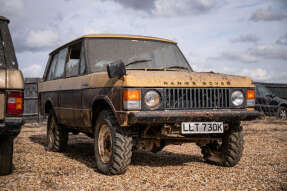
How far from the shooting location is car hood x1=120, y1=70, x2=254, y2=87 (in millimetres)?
4383

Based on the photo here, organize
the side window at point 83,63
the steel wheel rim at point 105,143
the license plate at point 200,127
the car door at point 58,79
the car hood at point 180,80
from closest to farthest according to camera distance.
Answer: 1. the car hood at point 180,80
2. the license plate at point 200,127
3. the steel wheel rim at point 105,143
4. the side window at point 83,63
5. the car door at point 58,79

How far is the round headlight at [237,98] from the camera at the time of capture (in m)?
4.93

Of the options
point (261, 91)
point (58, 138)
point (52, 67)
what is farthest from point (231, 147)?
point (261, 91)

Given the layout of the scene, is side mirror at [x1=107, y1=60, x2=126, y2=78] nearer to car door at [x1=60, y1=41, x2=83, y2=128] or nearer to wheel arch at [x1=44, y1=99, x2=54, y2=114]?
car door at [x1=60, y1=41, x2=83, y2=128]

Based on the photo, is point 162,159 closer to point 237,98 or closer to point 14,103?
point 237,98

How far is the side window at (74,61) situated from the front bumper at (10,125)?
2.11 meters

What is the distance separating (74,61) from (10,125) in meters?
2.47

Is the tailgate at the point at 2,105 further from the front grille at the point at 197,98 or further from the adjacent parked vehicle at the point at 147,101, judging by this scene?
the front grille at the point at 197,98

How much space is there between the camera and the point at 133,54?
5762 mm

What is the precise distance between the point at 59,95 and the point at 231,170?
3512mm

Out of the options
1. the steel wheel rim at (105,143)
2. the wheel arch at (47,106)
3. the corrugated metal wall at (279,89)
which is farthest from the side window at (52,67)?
the corrugated metal wall at (279,89)

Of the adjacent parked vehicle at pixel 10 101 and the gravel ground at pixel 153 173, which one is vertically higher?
the adjacent parked vehicle at pixel 10 101

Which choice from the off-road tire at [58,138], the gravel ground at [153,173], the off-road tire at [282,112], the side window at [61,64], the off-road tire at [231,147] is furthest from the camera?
the off-road tire at [282,112]

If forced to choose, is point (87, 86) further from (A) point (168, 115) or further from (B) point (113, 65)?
(A) point (168, 115)
